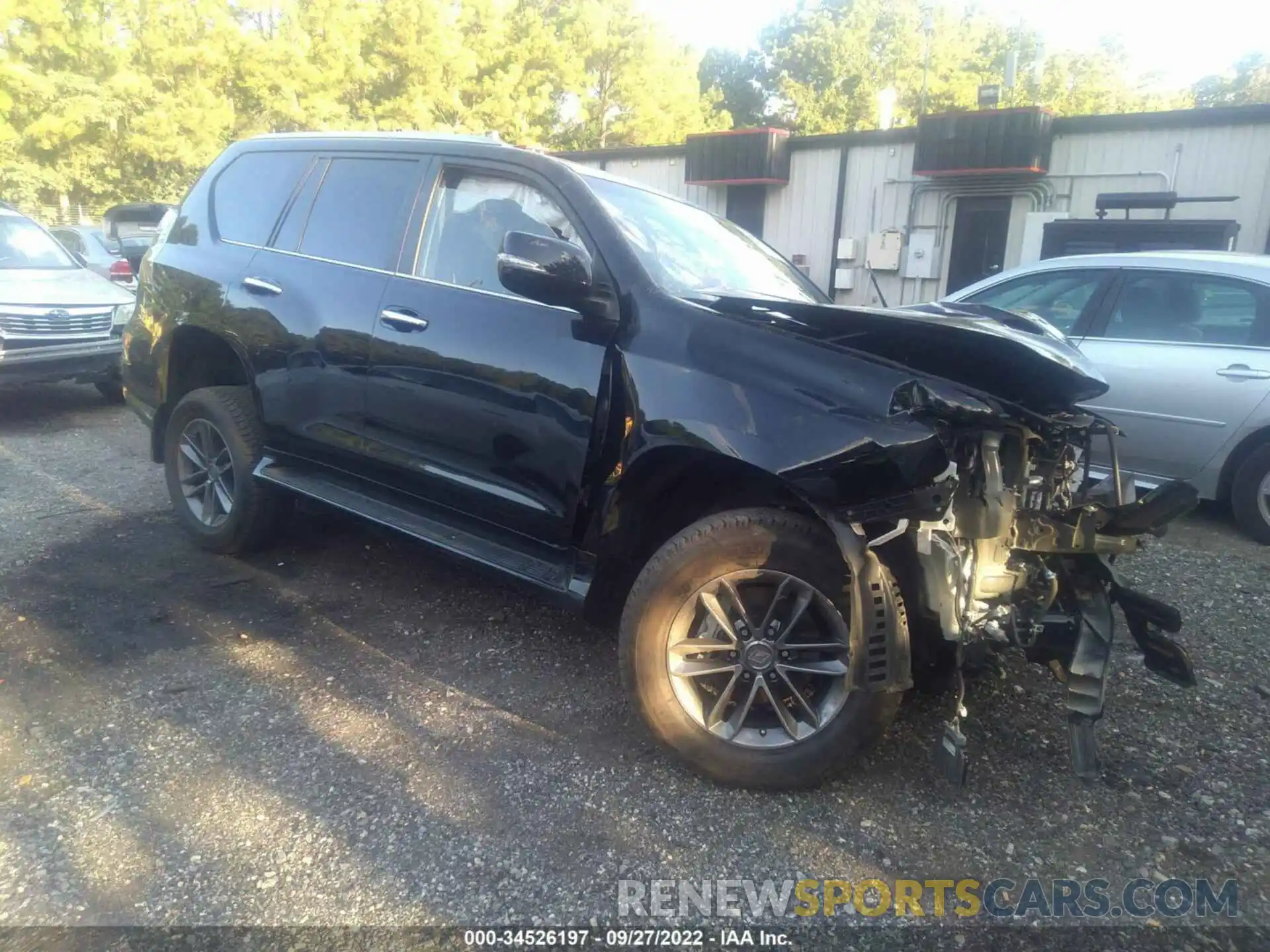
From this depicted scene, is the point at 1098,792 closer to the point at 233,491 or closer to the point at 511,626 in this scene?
the point at 511,626

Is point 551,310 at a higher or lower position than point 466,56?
lower

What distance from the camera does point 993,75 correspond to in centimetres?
4334

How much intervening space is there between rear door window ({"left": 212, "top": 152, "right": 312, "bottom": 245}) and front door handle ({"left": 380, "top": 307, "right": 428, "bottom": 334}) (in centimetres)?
107

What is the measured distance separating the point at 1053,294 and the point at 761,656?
4.25 m

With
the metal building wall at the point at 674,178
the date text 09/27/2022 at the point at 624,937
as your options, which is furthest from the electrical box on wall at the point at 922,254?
the date text 09/27/2022 at the point at 624,937

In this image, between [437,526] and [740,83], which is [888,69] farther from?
[437,526]

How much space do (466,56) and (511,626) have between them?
24839mm

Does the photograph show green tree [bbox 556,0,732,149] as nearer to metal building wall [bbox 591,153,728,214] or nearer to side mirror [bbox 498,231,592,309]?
metal building wall [bbox 591,153,728,214]

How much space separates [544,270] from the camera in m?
2.94

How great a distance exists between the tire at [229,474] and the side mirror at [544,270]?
1838 millimetres

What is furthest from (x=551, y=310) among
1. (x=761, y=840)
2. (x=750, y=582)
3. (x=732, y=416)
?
(x=761, y=840)

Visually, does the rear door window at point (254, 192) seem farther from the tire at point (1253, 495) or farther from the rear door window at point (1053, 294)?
the tire at point (1253, 495)

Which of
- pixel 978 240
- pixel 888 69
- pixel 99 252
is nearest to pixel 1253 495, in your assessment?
pixel 978 240

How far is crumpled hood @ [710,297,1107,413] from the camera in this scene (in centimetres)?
255
